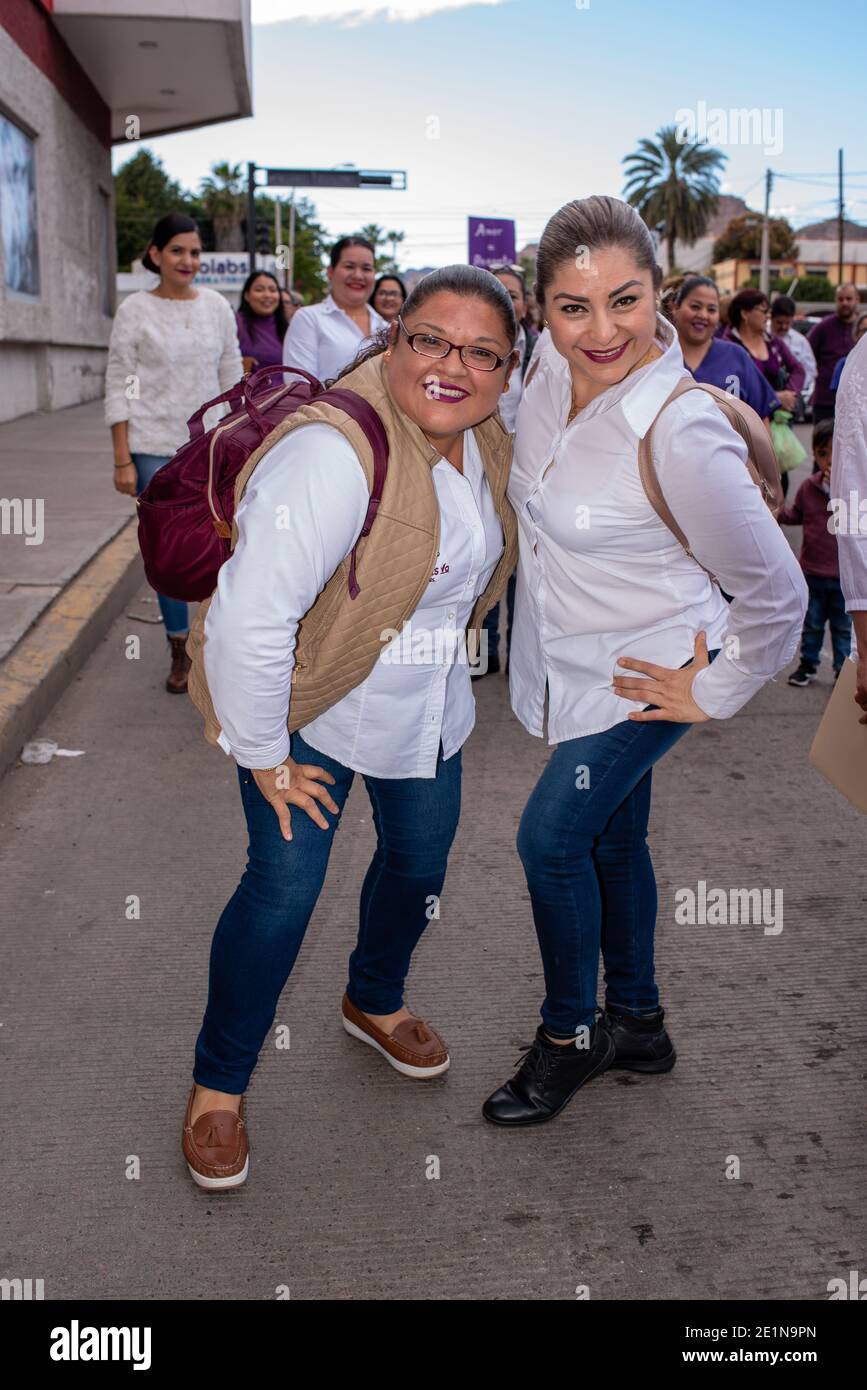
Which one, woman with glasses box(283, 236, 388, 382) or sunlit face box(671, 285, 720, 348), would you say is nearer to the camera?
sunlit face box(671, 285, 720, 348)

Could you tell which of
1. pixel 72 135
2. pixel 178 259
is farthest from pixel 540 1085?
pixel 72 135

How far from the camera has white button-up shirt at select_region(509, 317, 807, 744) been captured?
2398 millimetres

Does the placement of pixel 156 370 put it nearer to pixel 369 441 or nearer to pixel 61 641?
pixel 61 641

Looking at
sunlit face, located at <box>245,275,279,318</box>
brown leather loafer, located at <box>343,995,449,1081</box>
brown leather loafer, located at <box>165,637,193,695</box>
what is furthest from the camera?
sunlit face, located at <box>245,275,279,318</box>

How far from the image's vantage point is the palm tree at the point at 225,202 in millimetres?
73750

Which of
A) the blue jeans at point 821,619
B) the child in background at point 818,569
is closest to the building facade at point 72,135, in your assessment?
the child in background at point 818,569

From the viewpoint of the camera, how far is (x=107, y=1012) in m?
3.30

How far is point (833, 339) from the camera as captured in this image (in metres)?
12.1

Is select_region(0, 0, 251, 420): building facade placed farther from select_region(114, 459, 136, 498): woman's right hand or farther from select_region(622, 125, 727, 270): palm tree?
select_region(622, 125, 727, 270): palm tree

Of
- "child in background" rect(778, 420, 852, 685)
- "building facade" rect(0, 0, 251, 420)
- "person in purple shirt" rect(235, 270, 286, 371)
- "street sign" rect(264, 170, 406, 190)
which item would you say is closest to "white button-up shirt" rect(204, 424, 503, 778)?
"child in background" rect(778, 420, 852, 685)

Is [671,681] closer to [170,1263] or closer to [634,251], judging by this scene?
[634,251]

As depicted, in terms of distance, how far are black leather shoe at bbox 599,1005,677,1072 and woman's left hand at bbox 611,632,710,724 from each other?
92 centimetres

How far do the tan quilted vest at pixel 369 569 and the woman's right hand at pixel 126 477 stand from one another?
12.1ft

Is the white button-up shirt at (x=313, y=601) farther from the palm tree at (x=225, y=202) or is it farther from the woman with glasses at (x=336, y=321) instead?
the palm tree at (x=225, y=202)
